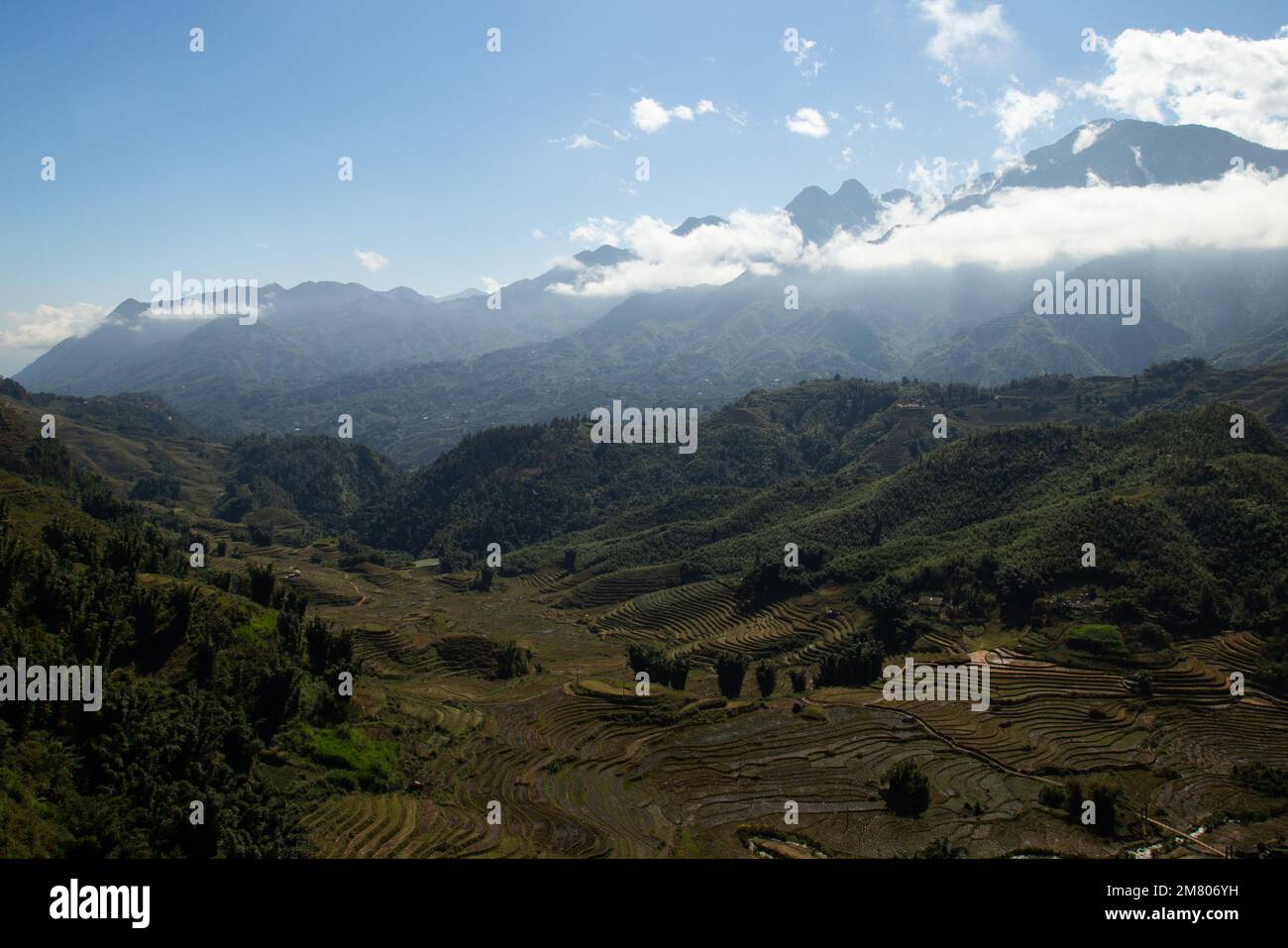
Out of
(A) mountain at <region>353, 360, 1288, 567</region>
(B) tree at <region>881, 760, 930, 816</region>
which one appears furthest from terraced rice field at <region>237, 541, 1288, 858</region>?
(A) mountain at <region>353, 360, 1288, 567</region>

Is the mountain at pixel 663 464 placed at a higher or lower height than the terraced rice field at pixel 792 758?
higher

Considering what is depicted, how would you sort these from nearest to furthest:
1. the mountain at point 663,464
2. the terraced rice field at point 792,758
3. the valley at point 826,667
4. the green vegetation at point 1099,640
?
the terraced rice field at point 792,758 < the valley at point 826,667 < the green vegetation at point 1099,640 < the mountain at point 663,464

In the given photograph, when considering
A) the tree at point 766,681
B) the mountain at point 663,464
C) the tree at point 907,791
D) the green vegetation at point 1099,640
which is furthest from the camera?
the mountain at point 663,464

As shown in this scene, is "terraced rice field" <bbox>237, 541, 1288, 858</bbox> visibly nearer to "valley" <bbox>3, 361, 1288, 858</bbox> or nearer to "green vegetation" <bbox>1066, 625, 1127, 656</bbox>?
"valley" <bbox>3, 361, 1288, 858</bbox>

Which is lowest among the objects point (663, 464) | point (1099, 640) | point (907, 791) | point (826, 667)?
point (907, 791)

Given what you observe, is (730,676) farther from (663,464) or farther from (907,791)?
(663,464)

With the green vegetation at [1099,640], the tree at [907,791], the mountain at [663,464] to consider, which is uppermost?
the mountain at [663,464]

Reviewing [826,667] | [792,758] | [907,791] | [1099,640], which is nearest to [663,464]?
[826,667]

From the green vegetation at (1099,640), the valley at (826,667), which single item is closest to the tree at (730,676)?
the valley at (826,667)

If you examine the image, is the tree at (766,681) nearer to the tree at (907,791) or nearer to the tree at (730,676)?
the tree at (730,676)
